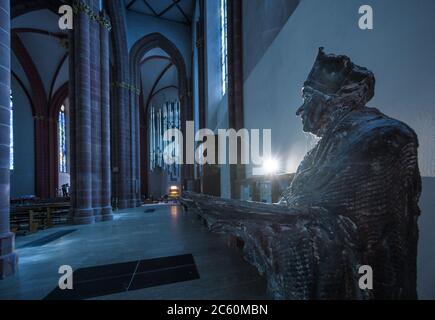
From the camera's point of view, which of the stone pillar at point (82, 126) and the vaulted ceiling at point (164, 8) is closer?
the stone pillar at point (82, 126)

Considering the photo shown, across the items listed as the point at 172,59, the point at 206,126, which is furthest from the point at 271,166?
the point at 172,59

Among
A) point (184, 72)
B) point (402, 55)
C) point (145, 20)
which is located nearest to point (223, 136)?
point (402, 55)

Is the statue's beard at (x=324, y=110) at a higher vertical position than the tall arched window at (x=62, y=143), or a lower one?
lower

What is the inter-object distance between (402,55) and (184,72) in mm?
17807

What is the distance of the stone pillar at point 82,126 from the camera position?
829 centimetres

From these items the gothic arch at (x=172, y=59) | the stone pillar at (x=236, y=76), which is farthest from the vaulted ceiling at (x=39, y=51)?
the stone pillar at (x=236, y=76)

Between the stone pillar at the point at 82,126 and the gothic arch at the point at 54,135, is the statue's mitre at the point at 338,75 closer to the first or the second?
the stone pillar at the point at 82,126

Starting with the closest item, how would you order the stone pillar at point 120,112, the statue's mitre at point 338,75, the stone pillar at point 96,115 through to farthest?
the statue's mitre at point 338,75, the stone pillar at point 96,115, the stone pillar at point 120,112

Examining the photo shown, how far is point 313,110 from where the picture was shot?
1.24 m

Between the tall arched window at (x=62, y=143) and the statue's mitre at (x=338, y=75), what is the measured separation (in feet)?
79.2

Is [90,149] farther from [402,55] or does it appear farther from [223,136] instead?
[402,55]

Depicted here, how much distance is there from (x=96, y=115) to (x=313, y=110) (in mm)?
9189

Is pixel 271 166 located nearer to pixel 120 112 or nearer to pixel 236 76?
pixel 236 76

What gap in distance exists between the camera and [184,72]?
711 inches
